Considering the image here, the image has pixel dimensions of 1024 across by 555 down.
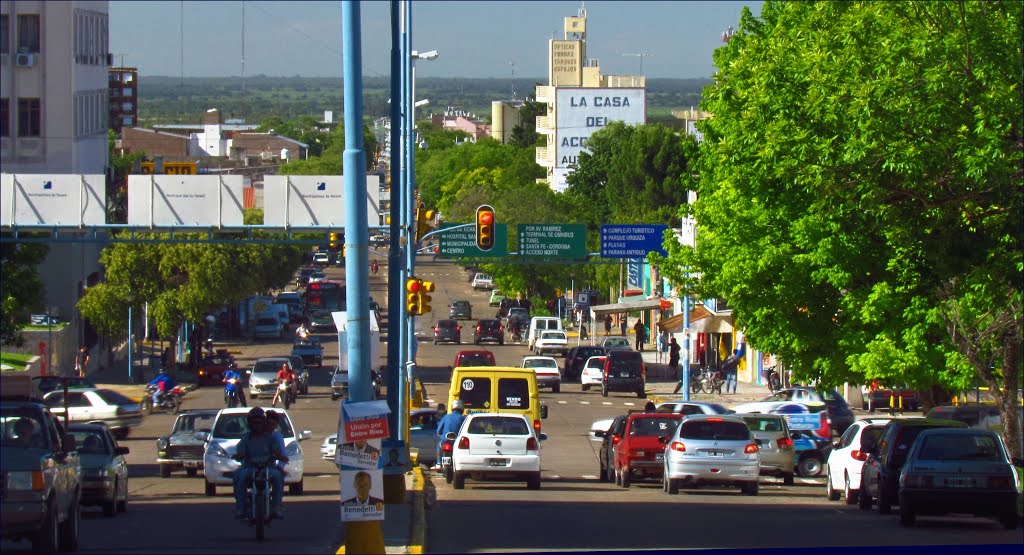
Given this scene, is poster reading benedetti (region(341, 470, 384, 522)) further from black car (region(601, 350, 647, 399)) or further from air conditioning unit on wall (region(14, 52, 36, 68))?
air conditioning unit on wall (region(14, 52, 36, 68))

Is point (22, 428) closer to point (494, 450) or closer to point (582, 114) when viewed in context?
point (494, 450)

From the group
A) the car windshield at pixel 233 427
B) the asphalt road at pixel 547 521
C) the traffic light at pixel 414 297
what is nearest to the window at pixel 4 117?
the asphalt road at pixel 547 521

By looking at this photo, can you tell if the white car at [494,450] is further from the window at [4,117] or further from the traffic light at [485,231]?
the window at [4,117]

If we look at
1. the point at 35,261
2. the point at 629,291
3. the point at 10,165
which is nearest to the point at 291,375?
the point at 35,261

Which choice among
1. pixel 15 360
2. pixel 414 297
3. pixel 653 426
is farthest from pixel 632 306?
pixel 653 426

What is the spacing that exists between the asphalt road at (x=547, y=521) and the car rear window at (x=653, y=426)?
42.9 inches

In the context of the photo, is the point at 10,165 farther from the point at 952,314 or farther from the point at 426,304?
A: the point at 952,314

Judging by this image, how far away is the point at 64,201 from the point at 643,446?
1237 inches

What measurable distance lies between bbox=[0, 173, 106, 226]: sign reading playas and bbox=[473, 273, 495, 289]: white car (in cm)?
6244

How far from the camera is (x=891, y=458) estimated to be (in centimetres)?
2103

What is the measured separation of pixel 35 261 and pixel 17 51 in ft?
52.0

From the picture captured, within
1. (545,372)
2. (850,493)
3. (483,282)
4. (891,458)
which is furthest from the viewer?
(483,282)

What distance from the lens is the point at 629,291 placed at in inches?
3553

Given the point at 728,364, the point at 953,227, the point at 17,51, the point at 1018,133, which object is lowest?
the point at 728,364
